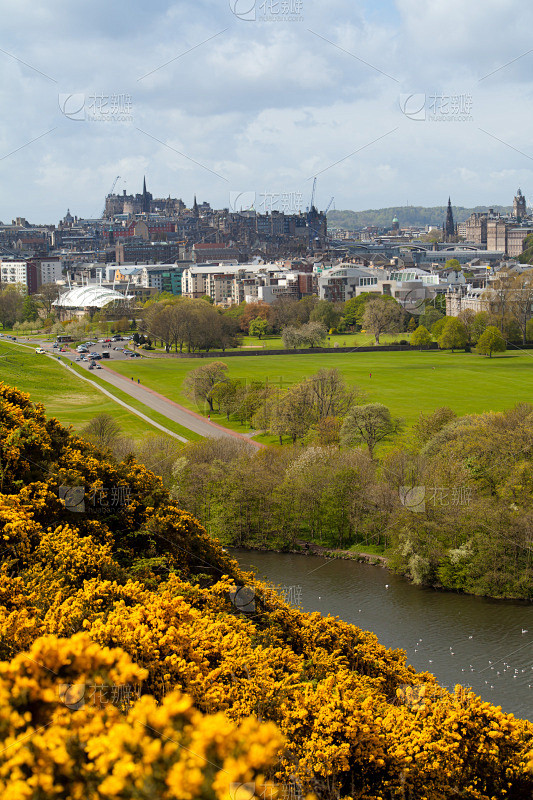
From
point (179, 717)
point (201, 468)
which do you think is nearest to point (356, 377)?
point (201, 468)

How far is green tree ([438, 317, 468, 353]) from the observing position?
61.4 metres

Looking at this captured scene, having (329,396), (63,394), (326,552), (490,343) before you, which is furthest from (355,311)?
(326,552)

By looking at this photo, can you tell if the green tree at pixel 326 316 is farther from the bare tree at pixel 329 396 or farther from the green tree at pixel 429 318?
the bare tree at pixel 329 396

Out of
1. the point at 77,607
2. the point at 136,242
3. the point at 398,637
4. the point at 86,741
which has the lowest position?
the point at 398,637

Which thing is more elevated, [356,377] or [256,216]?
[256,216]

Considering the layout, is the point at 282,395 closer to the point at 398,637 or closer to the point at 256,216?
the point at 398,637

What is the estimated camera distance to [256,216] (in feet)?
584

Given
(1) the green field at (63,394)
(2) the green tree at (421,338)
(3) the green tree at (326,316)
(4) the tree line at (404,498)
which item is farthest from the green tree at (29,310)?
(4) the tree line at (404,498)

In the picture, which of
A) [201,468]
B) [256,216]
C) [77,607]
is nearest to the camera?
[77,607]

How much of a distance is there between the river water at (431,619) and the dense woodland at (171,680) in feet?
15.1

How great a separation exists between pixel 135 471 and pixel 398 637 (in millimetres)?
6344

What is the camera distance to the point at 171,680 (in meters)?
7.30

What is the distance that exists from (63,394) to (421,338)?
32.9 m

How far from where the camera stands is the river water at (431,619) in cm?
1466
